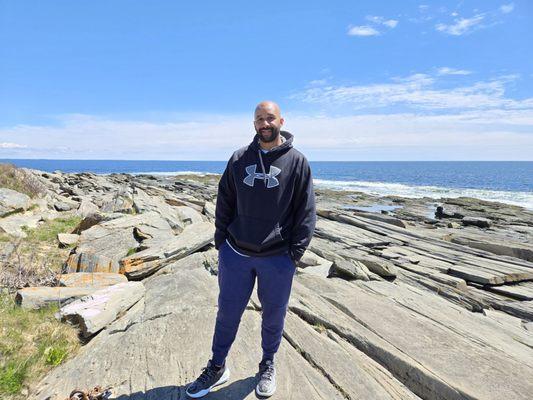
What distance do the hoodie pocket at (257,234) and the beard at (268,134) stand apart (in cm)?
84

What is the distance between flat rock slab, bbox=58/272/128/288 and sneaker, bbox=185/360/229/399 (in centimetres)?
358

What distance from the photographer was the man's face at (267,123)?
143 inches

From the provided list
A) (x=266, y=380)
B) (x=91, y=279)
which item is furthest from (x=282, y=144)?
(x=91, y=279)

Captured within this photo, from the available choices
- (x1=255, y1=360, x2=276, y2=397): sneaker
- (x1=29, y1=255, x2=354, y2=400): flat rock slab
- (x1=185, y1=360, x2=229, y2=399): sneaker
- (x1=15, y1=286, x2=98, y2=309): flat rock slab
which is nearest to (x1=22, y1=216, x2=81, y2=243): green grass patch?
(x1=15, y1=286, x2=98, y2=309): flat rock slab

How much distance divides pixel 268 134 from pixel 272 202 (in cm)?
71

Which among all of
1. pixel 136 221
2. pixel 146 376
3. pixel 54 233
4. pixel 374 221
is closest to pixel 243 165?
pixel 146 376

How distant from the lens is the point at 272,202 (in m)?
3.61

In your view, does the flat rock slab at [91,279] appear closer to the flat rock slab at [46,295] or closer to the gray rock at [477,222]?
the flat rock slab at [46,295]

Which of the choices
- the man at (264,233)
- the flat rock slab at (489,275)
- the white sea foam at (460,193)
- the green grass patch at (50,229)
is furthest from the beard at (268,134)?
the white sea foam at (460,193)

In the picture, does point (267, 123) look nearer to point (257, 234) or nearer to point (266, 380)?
point (257, 234)

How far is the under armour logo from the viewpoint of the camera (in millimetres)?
Answer: 3605

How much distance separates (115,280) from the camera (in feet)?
22.5

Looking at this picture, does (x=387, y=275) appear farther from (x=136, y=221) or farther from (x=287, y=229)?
(x=136, y=221)

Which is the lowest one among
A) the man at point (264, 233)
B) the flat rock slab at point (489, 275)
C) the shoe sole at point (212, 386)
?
the flat rock slab at point (489, 275)
